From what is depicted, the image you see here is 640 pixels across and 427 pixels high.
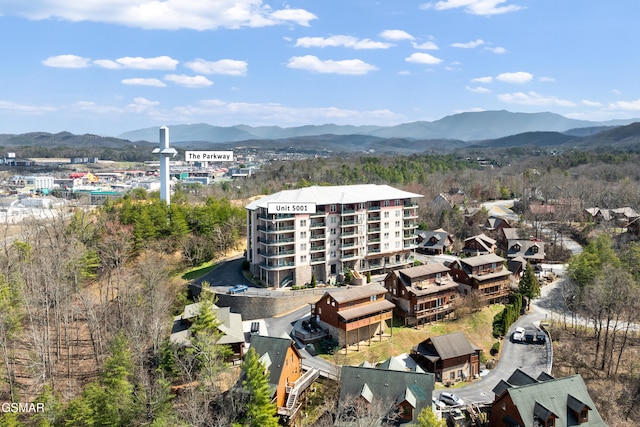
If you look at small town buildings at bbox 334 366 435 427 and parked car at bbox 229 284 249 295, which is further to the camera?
parked car at bbox 229 284 249 295

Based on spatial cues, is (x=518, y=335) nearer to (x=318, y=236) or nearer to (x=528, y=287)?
(x=528, y=287)

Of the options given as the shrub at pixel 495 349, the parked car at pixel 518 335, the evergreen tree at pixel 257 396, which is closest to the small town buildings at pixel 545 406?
the shrub at pixel 495 349

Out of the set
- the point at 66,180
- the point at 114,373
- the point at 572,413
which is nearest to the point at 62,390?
the point at 114,373

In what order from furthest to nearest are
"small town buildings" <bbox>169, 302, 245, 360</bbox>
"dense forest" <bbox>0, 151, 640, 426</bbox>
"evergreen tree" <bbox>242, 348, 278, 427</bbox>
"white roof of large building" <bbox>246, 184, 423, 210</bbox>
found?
"white roof of large building" <bbox>246, 184, 423, 210</bbox>
"small town buildings" <bbox>169, 302, 245, 360</bbox>
"dense forest" <bbox>0, 151, 640, 426</bbox>
"evergreen tree" <bbox>242, 348, 278, 427</bbox>

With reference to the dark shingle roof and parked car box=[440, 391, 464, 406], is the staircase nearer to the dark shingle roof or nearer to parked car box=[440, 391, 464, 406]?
the dark shingle roof

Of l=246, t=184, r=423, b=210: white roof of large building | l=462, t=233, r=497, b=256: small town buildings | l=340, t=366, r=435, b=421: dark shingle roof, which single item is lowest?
l=340, t=366, r=435, b=421: dark shingle roof

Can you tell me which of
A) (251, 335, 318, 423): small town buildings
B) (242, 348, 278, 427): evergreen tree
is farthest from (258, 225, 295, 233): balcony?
(242, 348, 278, 427): evergreen tree
